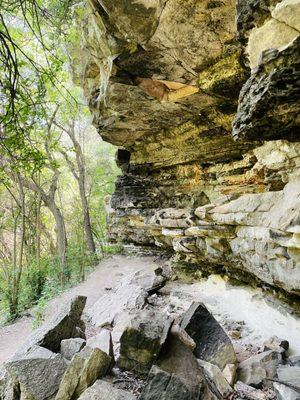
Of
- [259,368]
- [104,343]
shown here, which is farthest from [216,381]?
[104,343]

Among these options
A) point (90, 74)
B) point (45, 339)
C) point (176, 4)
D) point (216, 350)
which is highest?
point (90, 74)

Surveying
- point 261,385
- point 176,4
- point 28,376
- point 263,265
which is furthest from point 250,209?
point 28,376

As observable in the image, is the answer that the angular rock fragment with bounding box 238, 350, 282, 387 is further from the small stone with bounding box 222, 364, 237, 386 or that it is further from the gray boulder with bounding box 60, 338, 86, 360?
the gray boulder with bounding box 60, 338, 86, 360

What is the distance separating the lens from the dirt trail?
7.74 m

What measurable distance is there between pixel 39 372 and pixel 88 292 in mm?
6499

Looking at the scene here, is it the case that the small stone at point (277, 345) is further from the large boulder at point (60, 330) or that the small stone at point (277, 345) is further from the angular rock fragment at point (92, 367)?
the large boulder at point (60, 330)

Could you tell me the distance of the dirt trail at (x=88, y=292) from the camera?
7739 millimetres

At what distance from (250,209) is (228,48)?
326 centimetres

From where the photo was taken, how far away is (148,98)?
7793mm

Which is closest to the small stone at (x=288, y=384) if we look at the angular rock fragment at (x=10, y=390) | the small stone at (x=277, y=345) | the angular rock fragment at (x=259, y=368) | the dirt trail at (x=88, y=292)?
the angular rock fragment at (x=259, y=368)

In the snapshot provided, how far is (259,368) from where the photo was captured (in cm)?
372

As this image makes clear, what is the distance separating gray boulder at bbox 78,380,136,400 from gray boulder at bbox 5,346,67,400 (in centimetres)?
60

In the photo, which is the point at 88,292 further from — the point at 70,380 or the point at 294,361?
the point at 294,361

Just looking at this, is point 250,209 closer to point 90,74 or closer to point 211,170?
point 211,170
